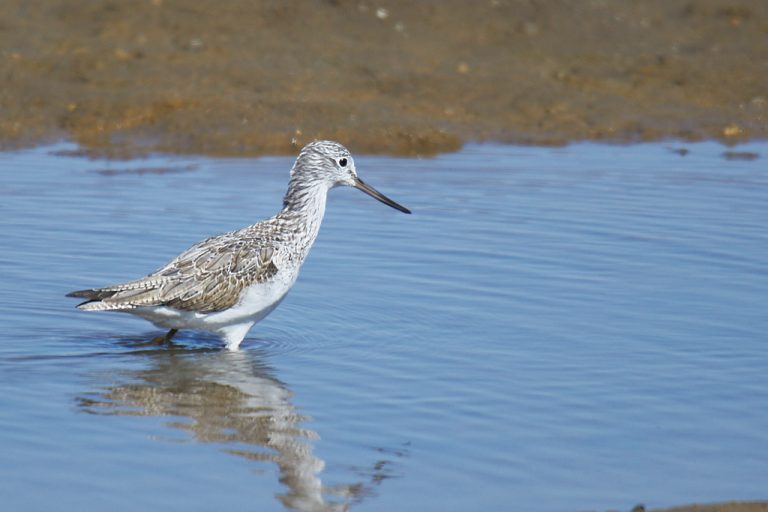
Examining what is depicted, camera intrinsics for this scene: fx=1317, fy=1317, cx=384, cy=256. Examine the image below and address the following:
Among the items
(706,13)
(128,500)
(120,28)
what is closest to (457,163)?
(120,28)

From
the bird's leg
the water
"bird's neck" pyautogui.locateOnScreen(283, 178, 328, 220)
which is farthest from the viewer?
"bird's neck" pyautogui.locateOnScreen(283, 178, 328, 220)

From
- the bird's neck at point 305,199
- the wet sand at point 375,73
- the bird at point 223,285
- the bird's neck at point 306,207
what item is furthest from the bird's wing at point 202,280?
the wet sand at point 375,73

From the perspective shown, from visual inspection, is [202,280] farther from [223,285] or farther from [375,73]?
[375,73]

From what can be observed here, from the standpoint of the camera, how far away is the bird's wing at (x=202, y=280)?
29.5ft

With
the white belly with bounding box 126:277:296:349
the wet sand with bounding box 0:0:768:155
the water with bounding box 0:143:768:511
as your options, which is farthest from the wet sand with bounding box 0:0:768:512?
the white belly with bounding box 126:277:296:349

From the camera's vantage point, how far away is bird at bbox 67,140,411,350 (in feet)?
29.7

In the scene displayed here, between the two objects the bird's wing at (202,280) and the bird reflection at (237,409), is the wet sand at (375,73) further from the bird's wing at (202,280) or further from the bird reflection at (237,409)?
the bird reflection at (237,409)

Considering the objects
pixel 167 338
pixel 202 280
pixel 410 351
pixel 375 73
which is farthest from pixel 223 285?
pixel 375 73

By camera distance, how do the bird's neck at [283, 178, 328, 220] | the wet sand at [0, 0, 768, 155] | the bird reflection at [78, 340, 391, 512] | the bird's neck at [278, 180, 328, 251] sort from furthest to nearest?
the wet sand at [0, 0, 768, 155] → the bird's neck at [283, 178, 328, 220] → the bird's neck at [278, 180, 328, 251] → the bird reflection at [78, 340, 391, 512]

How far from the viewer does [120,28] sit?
59.9 ft

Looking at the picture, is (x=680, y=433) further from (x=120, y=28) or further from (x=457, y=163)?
(x=120, y=28)

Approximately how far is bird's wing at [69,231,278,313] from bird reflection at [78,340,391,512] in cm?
42

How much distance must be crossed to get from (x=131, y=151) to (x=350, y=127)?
9.02 feet

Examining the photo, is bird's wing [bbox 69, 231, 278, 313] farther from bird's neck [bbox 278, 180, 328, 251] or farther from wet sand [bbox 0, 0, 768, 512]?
wet sand [bbox 0, 0, 768, 512]
